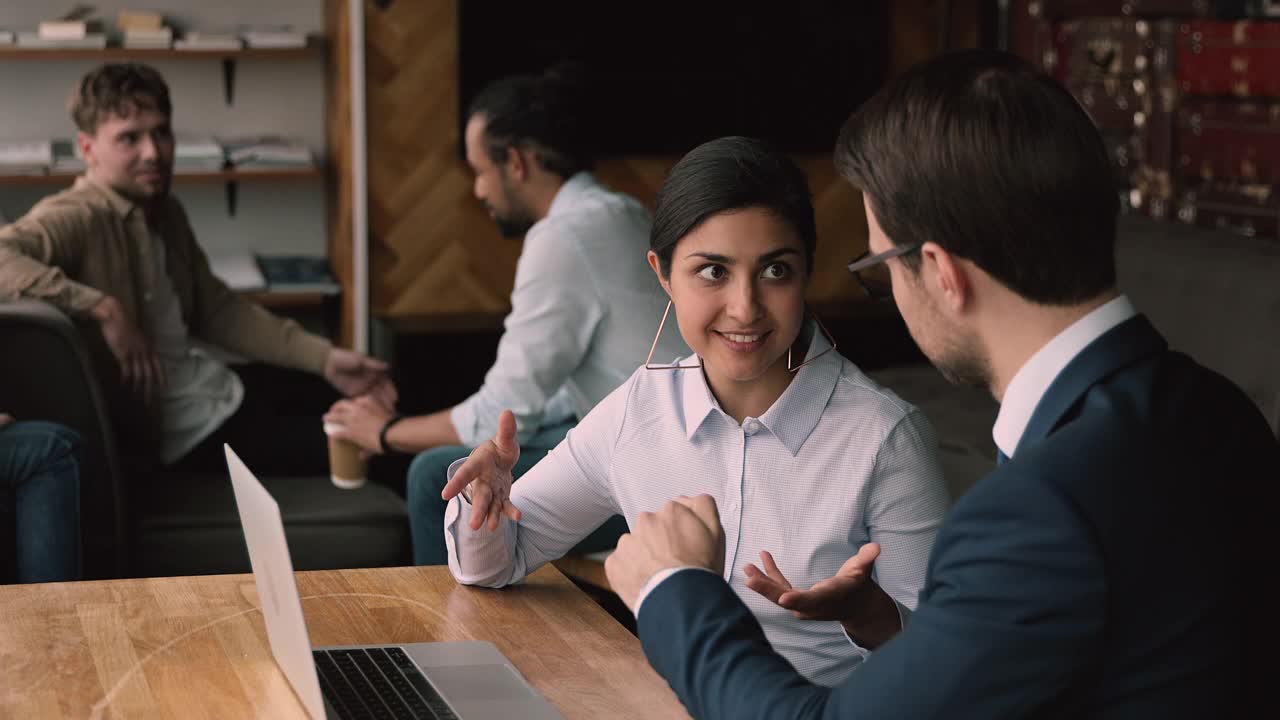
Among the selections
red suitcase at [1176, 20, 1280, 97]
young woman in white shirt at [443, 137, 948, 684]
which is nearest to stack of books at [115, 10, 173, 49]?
red suitcase at [1176, 20, 1280, 97]

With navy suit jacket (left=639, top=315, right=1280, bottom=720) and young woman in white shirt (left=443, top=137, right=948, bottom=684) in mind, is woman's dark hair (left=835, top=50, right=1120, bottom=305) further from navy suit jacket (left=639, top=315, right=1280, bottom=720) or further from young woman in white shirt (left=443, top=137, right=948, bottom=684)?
young woman in white shirt (left=443, top=137, right=948, bottom=684)

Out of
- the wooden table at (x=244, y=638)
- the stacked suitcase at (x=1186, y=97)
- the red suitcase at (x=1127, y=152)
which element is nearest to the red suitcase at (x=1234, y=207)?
the stacked suitcase at (x=1186, y=97)

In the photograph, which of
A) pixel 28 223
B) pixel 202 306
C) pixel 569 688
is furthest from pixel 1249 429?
pixel 202 306

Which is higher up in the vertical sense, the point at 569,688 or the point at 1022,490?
the point at 1022,490

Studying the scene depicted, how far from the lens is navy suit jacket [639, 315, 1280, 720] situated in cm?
97

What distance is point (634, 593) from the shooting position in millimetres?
1256

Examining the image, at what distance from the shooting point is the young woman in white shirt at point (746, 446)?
1649 millimetres

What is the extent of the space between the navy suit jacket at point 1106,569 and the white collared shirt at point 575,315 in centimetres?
169

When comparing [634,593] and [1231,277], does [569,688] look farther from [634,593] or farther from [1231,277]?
[1231,277]

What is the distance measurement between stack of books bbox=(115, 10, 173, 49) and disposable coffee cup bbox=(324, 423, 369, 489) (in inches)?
87.9

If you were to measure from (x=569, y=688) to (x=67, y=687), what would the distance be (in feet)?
1.52

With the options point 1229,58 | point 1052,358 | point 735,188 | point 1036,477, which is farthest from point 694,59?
point 1036,477

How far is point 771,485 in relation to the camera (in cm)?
169

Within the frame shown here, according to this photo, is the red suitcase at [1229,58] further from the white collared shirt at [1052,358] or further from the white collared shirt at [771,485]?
the white collared shirt at [1052,358]
